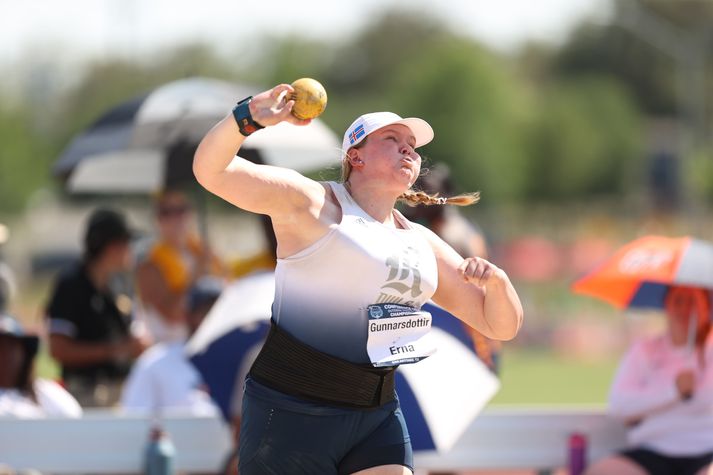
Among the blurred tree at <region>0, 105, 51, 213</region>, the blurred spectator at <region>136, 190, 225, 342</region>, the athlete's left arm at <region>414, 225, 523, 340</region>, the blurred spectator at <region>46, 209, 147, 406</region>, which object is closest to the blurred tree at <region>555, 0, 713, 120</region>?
the blurred tree at <region>0, 105, 51, 213</region>

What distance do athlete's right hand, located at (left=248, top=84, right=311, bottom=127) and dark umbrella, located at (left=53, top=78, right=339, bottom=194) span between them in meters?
3.34

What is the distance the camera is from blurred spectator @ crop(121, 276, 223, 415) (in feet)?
24.5

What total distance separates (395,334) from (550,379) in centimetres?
1461

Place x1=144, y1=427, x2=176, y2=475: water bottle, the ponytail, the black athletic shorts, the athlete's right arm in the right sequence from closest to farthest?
the athlete's right arm → the ponytail → x1=144, y1=427, x2=176, y2=475: water bottle → the black athletic shorts

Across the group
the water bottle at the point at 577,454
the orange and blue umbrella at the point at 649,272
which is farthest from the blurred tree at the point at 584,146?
the water bottle at the point at 577,454

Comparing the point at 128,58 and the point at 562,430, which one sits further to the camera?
the point at 128,58

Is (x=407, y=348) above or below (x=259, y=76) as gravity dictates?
above

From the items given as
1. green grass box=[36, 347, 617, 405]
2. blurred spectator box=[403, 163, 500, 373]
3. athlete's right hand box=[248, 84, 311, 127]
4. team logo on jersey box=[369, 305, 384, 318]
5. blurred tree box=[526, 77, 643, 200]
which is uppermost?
athlete's right hand box=[248, 84, 311, 127]

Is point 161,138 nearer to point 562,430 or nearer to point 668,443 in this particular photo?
point 562,430

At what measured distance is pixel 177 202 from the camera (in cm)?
888

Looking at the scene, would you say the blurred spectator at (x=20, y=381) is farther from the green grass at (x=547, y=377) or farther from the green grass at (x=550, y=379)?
the green grass at (x=550, y=379)

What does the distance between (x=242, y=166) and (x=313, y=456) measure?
976 mm

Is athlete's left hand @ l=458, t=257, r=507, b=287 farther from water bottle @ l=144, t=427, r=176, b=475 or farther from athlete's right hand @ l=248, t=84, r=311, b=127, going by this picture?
water bottle @ l=144, t=427, r=176, b=475

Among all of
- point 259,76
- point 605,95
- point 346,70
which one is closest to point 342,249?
point 259,76
